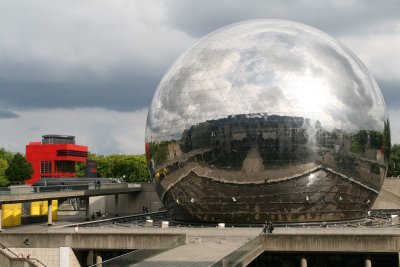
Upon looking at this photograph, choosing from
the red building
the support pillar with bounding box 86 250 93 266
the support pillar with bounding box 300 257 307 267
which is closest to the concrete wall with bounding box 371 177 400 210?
the support pillar with bounding box 300 257 307 267

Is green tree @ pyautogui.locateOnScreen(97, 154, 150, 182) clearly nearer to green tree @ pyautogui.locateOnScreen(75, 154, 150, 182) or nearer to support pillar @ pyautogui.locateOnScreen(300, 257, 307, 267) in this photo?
green tree @ pyautogui.locateOnScreen(75, 154, 150, 182)

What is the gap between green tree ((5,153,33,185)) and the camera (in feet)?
293

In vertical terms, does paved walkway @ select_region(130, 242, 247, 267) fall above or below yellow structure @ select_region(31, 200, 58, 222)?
below

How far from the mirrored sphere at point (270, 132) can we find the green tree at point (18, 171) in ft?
220

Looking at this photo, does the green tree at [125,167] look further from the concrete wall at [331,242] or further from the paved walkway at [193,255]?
the concrete wall at [331,242]

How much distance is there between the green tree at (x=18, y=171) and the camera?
8919 centimetres

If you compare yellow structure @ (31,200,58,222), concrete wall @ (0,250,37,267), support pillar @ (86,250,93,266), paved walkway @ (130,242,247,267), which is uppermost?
yellow structure @ (31,200,58,222)

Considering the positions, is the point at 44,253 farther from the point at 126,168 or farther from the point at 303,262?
the point at 126,168

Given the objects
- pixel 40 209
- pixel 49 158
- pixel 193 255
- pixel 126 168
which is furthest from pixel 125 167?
pixel 193 255

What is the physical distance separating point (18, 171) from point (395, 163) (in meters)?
64.5

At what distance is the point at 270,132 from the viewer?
25.3m

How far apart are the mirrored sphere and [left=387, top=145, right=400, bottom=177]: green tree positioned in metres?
64.8

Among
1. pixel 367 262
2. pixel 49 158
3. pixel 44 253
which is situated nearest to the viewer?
pixel 367 262

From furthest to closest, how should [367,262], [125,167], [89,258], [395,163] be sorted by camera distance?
[395,163] → [125,167] → [89,258] → [367,262]
